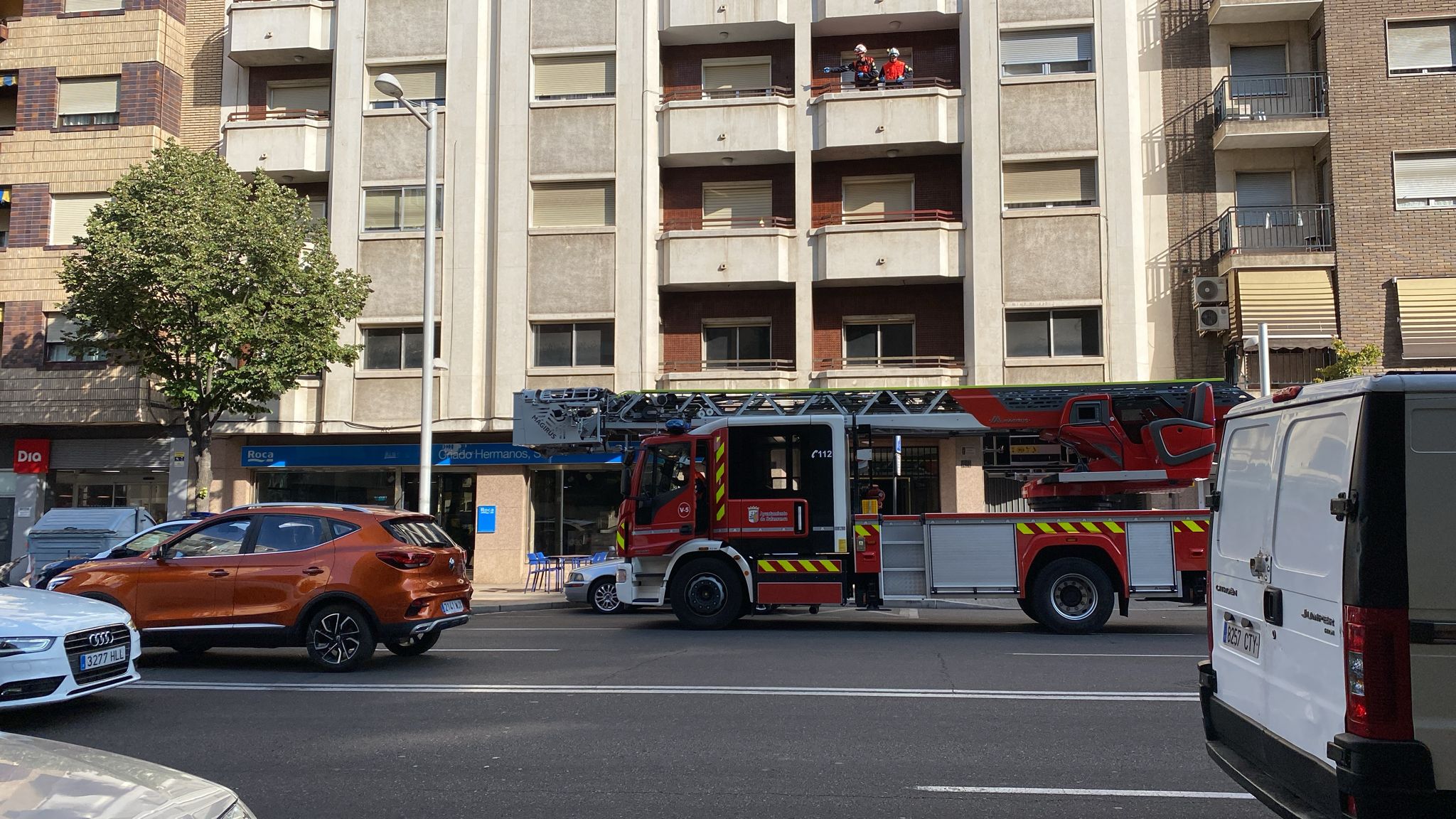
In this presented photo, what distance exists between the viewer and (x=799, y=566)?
13938 mm

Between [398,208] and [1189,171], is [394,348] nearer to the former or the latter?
[398,208]

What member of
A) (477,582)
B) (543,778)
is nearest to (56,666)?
(543,778)

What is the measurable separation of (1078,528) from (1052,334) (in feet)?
32.2

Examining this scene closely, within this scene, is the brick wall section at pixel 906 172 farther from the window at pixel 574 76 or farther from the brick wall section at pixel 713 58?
the window at pixel 574 76

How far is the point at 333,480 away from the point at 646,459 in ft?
41.9

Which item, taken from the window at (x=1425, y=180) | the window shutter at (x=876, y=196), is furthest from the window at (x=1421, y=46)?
the window shutter at (x=876, y=196)

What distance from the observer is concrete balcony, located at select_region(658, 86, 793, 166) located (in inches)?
927

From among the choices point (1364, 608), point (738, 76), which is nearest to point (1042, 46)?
point (738, 76)

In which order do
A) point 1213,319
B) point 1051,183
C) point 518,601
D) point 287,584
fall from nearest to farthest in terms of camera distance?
point 287,584 → point 518,601 → point 1213,319 → point 1051,183

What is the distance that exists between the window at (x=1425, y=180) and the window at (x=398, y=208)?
20.1 m

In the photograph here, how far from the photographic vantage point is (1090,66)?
22797 millimetres

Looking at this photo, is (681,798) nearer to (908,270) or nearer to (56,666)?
(56,666)

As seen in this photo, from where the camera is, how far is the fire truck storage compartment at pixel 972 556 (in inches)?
531

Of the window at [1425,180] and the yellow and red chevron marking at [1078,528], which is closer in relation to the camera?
the yellow and red chevron marking at [1078,528]
